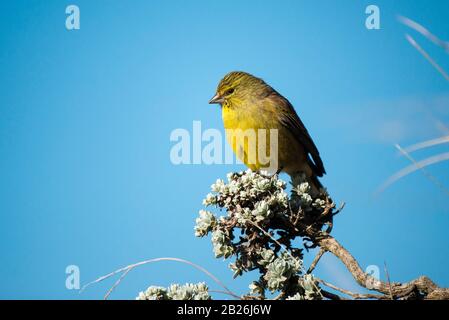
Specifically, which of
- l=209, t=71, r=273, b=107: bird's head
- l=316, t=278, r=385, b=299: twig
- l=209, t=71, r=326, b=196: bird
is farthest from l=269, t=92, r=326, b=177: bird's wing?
l=316, t=278, r=385, b=299: twig

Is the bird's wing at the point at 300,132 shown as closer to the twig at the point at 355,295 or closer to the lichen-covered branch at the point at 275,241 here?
the lichen-covered branch at the point at 275,241

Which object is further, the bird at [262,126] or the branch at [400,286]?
the bird at [262,126]

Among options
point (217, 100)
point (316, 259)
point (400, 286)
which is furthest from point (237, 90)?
point (400, 286)

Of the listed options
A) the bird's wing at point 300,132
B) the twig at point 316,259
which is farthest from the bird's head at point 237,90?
the twig at point 316,259

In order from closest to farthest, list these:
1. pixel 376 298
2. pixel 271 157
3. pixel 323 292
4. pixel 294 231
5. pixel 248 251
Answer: pixel 376 298, pixel 323 292, pixel 248 251, pixel 294 231, pixel 271 157

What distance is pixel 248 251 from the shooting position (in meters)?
4.01

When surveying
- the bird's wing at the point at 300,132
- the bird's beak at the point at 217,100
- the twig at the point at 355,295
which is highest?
the bird's beak at the point at 217,100

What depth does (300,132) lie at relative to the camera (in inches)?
258

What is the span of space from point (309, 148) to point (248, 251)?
2.79 metres

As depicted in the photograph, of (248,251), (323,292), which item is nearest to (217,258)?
(248,251)

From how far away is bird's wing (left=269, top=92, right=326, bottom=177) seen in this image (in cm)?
648

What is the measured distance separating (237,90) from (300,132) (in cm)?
92

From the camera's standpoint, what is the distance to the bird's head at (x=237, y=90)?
21.4 ft
